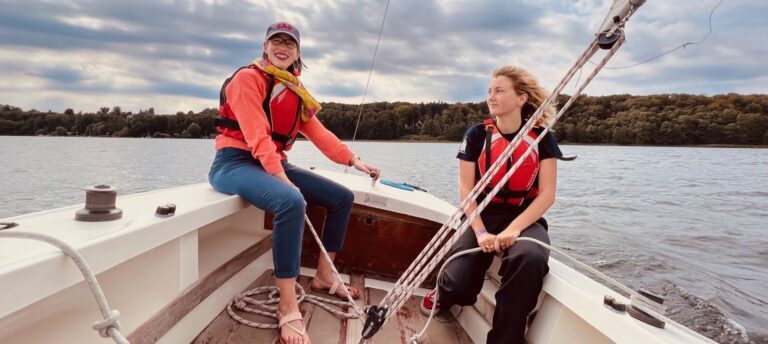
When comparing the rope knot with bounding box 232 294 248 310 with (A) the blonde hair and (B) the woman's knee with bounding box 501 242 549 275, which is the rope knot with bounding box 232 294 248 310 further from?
(A) the blonde hair

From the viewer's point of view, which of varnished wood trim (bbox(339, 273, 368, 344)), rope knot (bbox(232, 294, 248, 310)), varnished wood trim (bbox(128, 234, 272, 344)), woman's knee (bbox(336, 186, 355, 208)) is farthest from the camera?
woman's knee (bbox(336, 186, 355, 208))

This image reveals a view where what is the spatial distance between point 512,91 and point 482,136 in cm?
30

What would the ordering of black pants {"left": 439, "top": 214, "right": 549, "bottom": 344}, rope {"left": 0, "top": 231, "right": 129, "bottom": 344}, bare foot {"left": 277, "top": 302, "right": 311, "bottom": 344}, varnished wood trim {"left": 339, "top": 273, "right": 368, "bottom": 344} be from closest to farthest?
rope {"left": 0, "top": 231, "right": 129, "bottom": 344} → black pants {"left": 439, "top": 214, "right": 549, "bottom": 344} → bare foot {"left": 277, "top": 302, "right": 311, "bottom": 344} → varnished wood trim {"left": 339, "top": 273, "right": 368, "bottom": 344}

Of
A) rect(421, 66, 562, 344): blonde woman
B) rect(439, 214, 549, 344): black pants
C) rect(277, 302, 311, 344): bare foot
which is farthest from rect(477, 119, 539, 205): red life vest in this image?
rect(277, 302, 311, 344): bare foot

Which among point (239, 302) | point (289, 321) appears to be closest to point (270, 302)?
point (239, 302)

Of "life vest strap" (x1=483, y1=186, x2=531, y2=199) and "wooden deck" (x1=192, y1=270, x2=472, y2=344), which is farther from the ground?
"life vest strap" (x1=483, y1=186, x2=531, y2=199)

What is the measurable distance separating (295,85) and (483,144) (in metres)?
1.11

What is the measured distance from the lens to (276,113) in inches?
101

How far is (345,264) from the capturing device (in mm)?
3205

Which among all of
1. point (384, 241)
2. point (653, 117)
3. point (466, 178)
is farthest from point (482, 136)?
point (653, 117)

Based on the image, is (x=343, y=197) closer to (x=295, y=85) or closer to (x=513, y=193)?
(x=295, y=85)

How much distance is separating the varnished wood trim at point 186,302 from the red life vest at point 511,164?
4.57 ft

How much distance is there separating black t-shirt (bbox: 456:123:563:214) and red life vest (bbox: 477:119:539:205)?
0.02 meters

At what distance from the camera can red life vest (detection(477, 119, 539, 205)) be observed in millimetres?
2447
